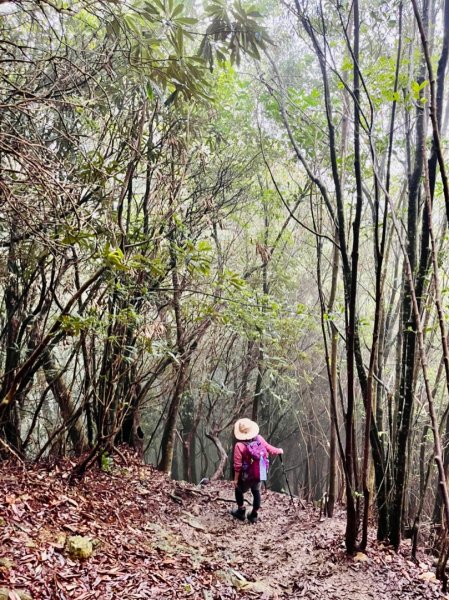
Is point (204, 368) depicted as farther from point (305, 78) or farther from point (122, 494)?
point (305, 78)

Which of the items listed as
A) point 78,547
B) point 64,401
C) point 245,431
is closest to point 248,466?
point 245,431

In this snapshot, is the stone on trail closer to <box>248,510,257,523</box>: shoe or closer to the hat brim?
the hat brim

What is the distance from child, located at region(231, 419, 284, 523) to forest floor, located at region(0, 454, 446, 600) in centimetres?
37

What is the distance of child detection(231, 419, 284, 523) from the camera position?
234 inches

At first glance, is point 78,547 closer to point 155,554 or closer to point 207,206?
point 155,554

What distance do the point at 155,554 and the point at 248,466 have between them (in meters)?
2.47

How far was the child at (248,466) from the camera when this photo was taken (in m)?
5.95

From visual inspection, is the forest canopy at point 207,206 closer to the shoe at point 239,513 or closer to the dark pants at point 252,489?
the dark pants at point 252,489

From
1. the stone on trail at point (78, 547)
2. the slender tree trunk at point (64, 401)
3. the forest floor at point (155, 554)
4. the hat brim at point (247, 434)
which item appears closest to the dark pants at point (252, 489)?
the forest floor at point (155, 554)

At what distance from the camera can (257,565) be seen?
4363mm

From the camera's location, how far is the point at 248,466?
5969 millimetres

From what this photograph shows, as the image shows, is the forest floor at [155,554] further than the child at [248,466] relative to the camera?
No

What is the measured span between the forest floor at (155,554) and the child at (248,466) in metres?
0.37

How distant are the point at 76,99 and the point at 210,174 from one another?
12.2 ft
